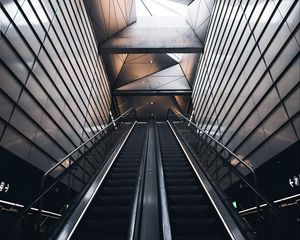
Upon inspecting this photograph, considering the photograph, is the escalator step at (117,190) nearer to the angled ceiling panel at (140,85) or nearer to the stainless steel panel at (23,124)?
the stainless steel panel at (23,124)

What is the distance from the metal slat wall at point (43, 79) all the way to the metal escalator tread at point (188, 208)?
2781 millimetres

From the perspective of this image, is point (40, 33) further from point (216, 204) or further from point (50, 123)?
point (216, 204)

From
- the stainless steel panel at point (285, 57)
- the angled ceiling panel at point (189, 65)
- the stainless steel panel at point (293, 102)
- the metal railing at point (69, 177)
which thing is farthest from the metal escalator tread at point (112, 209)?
the angled ceiling panel at point (189, 65)

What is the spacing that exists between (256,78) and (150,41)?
719 centimetres

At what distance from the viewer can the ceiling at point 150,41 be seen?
424 inches

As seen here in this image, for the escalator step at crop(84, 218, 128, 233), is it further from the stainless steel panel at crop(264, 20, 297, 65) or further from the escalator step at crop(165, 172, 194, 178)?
the stainless steel panel at crop(264, 20, 297, 65)

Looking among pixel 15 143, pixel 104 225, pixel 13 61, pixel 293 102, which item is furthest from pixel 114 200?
pixel 293 102

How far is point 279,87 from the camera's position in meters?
4.25

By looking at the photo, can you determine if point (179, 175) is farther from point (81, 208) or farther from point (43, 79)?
point (43, 79)

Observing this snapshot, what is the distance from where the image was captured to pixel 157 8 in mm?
13758

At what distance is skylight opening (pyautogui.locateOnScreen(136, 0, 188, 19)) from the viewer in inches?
531

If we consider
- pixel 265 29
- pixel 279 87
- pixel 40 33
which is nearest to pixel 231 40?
pixel 265 29

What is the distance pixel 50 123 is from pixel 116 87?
978cm

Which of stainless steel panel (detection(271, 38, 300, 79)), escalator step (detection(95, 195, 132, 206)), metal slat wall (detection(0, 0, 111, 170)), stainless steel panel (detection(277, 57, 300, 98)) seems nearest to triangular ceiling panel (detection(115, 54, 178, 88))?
metal slat wall (detection(0, 0, 111, 170))
